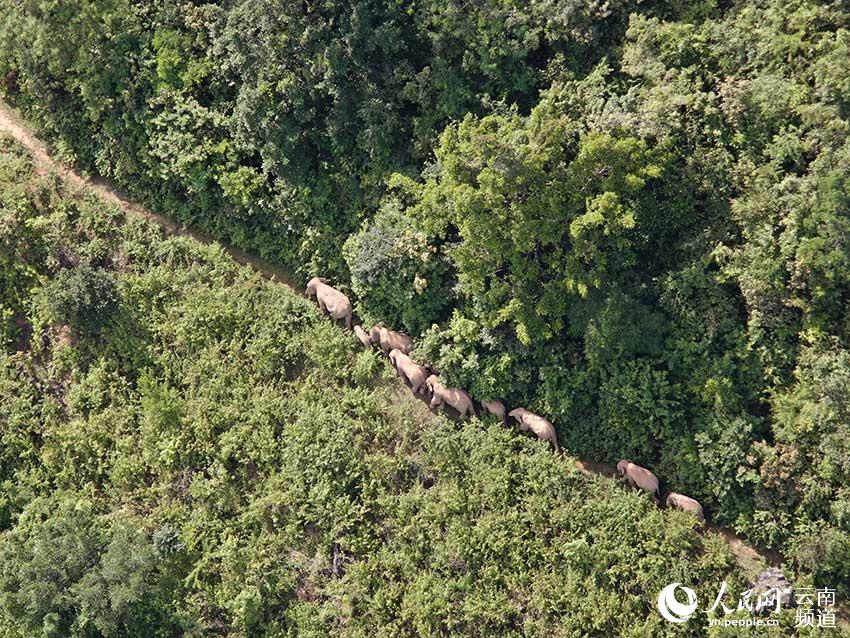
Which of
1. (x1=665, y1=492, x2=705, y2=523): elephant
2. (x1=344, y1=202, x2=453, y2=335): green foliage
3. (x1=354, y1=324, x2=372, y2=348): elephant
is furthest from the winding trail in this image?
(x1=665, y1=492, x2=705, y2=523): elephant

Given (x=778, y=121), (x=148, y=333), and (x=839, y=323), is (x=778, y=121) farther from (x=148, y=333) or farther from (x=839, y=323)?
(x=148, y=333)

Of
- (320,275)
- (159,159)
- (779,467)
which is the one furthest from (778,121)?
(159,159)

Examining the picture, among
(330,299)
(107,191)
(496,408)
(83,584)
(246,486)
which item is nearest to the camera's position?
(83,584)

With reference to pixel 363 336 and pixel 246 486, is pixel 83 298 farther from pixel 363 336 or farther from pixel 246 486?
pixel 363 336

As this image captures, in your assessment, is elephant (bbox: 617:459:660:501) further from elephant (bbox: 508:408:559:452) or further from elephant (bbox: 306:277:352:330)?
elephant (bbox: 306:277:352:330)

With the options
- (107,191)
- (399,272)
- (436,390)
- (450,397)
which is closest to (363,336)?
(399,272)

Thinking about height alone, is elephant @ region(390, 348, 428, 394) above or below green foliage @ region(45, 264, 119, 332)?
below
